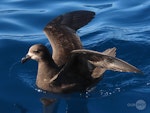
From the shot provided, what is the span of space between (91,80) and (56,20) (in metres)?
1.27

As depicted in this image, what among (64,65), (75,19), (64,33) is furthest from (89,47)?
(64,65)

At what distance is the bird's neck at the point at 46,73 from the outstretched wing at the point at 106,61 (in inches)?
26.2

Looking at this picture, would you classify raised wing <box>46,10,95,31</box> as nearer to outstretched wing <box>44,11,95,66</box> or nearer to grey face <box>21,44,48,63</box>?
outstretched wing <box>44,11,95,66</box>

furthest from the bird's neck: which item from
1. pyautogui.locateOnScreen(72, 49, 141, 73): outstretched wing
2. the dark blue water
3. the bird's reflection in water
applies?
pyautogui.locateOnScreen(72, 49, 141, 73): outstretched wing

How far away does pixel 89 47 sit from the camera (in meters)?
8.86

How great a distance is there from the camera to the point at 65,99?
23.7 ft

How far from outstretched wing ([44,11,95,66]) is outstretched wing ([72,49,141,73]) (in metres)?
0.82

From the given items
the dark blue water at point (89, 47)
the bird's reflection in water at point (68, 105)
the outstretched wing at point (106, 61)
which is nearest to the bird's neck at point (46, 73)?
the dark blue water at point (89, 47)

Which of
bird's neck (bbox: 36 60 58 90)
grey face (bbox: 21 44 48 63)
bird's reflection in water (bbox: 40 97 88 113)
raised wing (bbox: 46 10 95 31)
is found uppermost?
raised wing (bbox: 46 10 95 31)

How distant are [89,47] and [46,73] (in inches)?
64.4

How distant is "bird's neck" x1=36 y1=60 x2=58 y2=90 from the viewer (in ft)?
24.2

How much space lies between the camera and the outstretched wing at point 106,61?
6354 millimetres

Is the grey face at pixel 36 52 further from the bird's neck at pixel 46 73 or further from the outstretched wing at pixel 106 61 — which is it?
the outstretched wing at pixel 106 61

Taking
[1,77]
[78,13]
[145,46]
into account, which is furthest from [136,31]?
[1,77]
